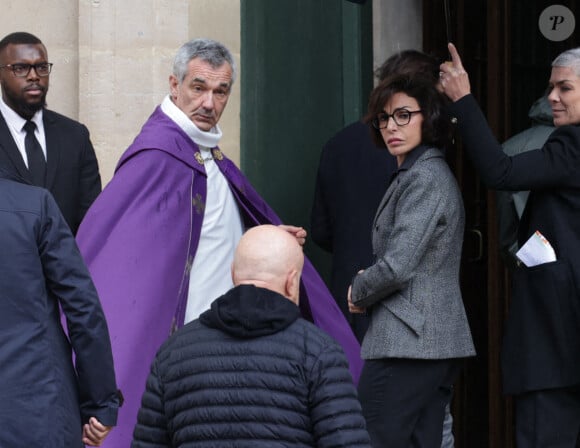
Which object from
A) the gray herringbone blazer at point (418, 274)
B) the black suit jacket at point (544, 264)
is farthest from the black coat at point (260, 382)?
the black suit jacket at point (544, 264)

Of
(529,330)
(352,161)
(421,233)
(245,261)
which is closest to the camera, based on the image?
(245,261)

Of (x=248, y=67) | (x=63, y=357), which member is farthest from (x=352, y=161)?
(x=63, y=357)

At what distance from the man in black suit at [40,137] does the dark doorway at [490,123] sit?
1.88 meters

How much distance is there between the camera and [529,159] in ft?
17.5

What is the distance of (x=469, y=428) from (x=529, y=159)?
253 cm

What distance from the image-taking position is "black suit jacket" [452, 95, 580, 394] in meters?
5.31

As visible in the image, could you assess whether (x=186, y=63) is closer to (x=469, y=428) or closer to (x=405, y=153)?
(x=405, y=153)

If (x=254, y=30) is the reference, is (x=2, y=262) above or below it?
below

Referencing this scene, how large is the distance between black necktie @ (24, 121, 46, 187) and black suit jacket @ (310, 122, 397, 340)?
1215mm

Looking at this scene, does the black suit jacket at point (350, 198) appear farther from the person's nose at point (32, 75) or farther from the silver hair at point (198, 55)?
the person's nose at point (32, 75)

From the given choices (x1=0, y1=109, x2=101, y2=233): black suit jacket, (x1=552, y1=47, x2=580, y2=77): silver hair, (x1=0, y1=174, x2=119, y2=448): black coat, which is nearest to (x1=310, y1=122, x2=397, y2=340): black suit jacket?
(x1=0, y1=109, x2=101, y2=233): black suit jacket

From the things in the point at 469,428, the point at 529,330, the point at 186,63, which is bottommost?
the point at 469,428

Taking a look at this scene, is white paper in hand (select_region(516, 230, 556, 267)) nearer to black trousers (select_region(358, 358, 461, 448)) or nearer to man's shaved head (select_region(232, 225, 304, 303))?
black trousers (select_region(358, 358, 461, 448))

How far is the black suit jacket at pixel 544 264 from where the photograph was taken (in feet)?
17.4
